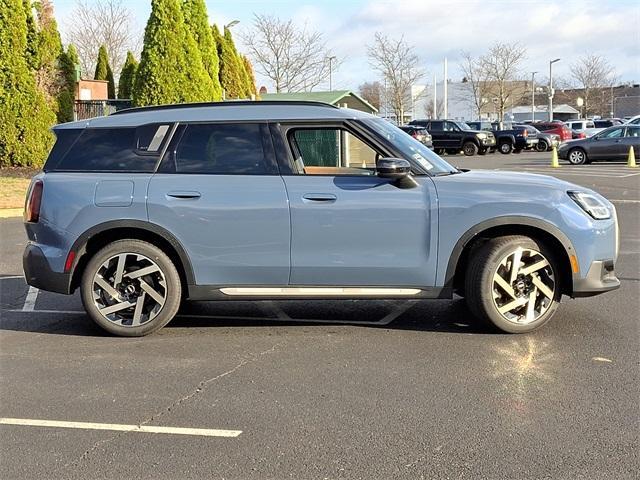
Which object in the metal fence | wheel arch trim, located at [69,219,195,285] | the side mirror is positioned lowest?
wheel arch trim, located at [69,219,195,285]

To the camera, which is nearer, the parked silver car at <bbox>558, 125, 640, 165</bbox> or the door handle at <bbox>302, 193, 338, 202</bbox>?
the door handle at <bbox>302, 193, 338, 202</bbox>

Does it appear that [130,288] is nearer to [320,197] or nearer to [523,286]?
[320,197]

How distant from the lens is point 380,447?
3496 mm

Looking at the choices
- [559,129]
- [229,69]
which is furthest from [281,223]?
[559,129]

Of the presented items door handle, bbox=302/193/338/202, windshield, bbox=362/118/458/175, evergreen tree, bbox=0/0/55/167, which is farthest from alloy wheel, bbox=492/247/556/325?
evergreen tree, bbox=0/0/55/167

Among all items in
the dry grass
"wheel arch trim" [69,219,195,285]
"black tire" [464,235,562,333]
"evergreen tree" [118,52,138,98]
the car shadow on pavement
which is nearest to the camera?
"black tire" [464,235,562,333]

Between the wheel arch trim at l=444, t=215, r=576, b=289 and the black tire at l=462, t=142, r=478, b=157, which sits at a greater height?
the black tire at l=462, t=142, r=478, b=157

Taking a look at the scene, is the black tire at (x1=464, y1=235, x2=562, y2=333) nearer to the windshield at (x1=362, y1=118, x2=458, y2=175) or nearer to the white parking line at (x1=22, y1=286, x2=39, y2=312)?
the windshield at (x1=362, y1=118, x2=458, y2=175)

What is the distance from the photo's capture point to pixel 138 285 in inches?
216

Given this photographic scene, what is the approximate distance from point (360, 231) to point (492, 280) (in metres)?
1.06

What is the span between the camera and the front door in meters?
5.20

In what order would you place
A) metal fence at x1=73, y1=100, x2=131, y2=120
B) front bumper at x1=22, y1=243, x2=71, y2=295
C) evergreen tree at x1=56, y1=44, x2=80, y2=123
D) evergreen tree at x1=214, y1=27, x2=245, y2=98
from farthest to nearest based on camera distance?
evergreen tree at x1=214, y1=27, x2=245, y2=98, metal fence at x1=73, y1=100, x2=131, y2=120, evergreen tree at x1=56, y1=44, x2=80, y2=123, front bumper at x1=22, y1=243, x2=71, y2=295

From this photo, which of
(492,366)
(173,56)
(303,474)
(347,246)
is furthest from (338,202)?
(173,56)

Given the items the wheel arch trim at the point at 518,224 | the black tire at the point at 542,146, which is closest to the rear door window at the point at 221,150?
the wheel arch trim at the point at 518,224
